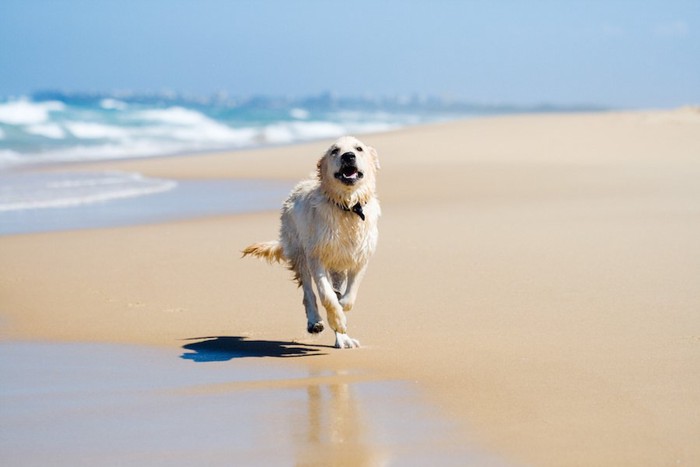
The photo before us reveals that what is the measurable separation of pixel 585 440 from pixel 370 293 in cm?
376

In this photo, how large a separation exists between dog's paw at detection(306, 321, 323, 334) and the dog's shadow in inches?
Answer: 3.9

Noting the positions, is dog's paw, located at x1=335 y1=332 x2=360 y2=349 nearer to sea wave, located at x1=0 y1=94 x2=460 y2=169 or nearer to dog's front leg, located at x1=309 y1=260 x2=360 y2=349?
dog's front leg, located at x1=309 y1=260 x2=360 y2=349

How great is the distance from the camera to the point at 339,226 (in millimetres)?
6703

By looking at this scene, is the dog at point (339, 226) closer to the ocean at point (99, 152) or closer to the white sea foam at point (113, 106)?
the ocean at point (99, 152)

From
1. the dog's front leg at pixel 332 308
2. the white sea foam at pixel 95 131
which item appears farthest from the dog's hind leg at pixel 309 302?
the white sea foam at pixel 95 131

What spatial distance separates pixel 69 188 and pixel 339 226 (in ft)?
36.2

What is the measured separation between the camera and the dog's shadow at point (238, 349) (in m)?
6.46

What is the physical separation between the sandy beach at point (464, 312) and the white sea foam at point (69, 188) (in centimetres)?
329

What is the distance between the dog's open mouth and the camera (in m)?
6.52

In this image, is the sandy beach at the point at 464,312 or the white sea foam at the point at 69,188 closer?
the sandy beach at the point at 464,312

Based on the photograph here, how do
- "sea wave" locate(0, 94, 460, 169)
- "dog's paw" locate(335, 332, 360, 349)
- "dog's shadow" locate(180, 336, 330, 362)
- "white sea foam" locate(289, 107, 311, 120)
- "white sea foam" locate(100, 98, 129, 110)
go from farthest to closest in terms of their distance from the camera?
"white sea foam" locate(289, 107, 311, 120) → "white sea foam" locate(100, 98, 129, 110) → "sea wave" locate(0, 94, 460, 169) → "dog's paw" locate(335, 332, 360, 349) → "dog's shadow" locate(180, 336, 330, 362)

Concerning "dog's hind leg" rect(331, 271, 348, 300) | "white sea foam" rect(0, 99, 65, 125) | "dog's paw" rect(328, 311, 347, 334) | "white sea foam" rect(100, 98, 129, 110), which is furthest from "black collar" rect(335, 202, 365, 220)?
"white sea foam" rect(100, 98, 129, 110)

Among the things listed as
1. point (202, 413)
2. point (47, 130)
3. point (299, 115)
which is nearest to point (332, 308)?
point (202, 413)

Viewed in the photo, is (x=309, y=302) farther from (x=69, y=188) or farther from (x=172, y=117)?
(x=172, y=117)
